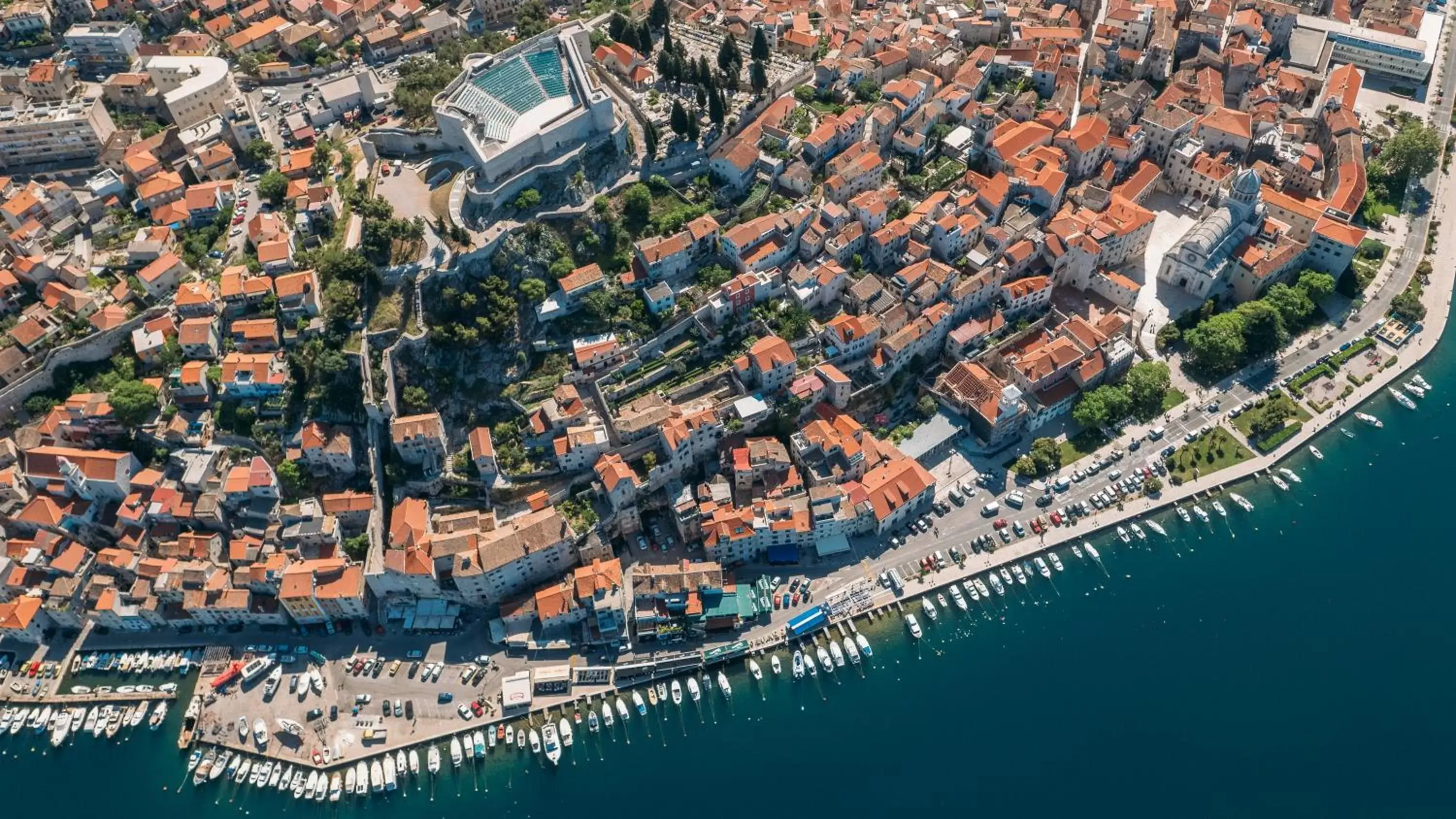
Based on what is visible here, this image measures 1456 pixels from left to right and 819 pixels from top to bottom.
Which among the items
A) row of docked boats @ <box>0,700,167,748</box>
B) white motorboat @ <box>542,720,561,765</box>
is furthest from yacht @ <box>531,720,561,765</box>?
row of docked boats @ <box>0,700,167,748</box>

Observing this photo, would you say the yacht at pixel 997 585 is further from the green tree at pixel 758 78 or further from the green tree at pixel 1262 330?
the green tree at pixel 758 78

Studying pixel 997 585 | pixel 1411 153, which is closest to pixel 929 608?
pixel 997 585

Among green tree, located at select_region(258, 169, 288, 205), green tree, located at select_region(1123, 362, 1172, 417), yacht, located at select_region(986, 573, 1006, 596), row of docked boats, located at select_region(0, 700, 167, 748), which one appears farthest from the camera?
green tree, located at select_region(258, 169, 288, 205)

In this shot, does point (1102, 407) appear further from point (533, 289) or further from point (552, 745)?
point (552, 745)

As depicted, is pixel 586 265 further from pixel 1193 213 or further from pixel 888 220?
pixel 1193 213

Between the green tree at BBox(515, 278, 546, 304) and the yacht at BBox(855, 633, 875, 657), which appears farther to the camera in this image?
the green tree at BBox(515, 278, 546, 304)

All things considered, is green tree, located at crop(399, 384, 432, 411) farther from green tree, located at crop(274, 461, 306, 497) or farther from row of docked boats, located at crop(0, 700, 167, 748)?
row of docked boats, located at crop(0, 700, 167, 748)
